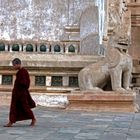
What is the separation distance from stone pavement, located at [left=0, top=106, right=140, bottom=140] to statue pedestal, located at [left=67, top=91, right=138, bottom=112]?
37cm

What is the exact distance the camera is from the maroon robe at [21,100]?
994 centimetres

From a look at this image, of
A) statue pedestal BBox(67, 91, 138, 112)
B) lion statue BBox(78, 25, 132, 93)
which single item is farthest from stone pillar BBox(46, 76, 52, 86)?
statue pedestal BBox(67, 91, 138, 112)

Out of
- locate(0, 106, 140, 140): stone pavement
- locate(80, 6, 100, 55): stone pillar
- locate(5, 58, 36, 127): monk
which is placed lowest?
locate(0, 106, 140, 140): stone pavement

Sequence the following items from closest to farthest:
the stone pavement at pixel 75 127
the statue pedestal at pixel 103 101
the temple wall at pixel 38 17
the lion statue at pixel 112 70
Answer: the stone pavement at pixel 75 127 → the statue pedestal at pixel 103 101 → the lion statue at pixel 112 70 → the temple wall at pixel 38 17

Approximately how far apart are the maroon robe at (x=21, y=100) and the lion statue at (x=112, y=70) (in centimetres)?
334

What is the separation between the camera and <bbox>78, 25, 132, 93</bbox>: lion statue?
13.0 m

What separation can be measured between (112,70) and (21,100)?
3.56m

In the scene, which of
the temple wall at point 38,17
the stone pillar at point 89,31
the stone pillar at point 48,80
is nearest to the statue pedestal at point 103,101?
the stone pillar at point 48,80

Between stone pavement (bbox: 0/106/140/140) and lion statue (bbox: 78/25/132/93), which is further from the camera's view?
lion statue (bbox: 78/25/132/93)

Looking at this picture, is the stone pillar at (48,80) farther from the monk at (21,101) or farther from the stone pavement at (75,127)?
the monk at (21,101)

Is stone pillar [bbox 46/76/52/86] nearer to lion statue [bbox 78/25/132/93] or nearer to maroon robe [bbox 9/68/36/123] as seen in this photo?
lion statue [bbox 78/25/132/93]

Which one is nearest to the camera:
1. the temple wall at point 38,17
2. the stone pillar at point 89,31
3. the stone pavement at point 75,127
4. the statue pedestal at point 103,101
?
the stone pavement at point 75,127

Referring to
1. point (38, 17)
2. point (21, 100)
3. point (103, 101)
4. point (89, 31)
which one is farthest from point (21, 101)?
point (38, 17)

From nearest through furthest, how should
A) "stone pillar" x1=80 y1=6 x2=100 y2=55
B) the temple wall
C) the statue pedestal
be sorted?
the statue pedestal
"stone pillar" x1=80 y1=6 x2=100 y2=55
the temple wall
